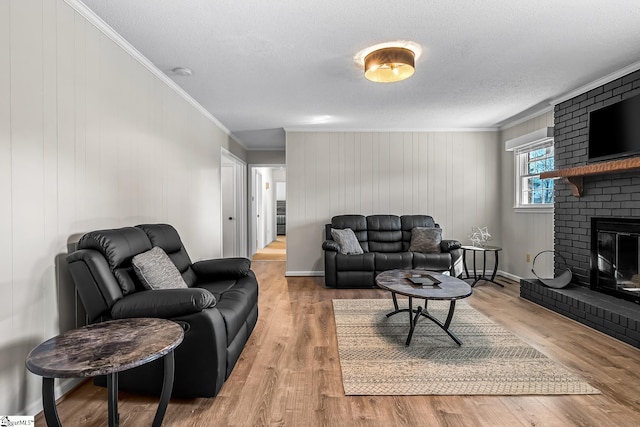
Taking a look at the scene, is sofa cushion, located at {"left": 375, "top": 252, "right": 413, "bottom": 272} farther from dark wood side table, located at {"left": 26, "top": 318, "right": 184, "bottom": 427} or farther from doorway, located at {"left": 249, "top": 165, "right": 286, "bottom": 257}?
dark wood side table, located at {"left": 26, "top": 318, "right": 184, "bottom": 427}

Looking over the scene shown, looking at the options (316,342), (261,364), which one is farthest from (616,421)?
(261,364)

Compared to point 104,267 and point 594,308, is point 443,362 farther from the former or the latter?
point 104,267

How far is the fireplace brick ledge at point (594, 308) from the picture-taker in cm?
273

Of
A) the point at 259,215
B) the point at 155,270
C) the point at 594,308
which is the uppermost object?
the point at 259,215

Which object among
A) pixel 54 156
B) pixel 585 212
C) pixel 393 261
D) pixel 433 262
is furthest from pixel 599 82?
pixel 54 156

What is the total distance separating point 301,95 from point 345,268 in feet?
7.75

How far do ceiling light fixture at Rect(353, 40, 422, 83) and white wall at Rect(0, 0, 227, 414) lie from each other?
194cm

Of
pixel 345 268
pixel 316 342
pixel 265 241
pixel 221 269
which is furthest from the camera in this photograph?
pixel 265 241

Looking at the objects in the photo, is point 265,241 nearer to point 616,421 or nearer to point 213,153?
point 213,153

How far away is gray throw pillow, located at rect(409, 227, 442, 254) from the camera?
486cm

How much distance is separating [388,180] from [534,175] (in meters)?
2.08

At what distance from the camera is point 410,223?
5.20 m

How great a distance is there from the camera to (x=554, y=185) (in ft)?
13.5

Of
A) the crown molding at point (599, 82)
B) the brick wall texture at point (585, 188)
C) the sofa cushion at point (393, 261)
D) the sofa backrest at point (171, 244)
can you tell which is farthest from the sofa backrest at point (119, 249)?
the crown molding at point (599, 82)
